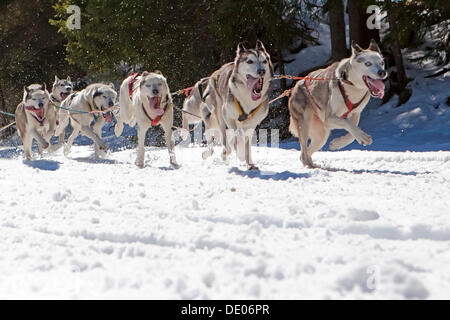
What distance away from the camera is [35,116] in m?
9.61

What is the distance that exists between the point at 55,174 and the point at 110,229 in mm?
3685

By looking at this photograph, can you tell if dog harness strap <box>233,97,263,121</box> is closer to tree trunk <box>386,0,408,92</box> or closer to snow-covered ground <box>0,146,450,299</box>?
snow-covered ground <box>0,146,450,299</box>

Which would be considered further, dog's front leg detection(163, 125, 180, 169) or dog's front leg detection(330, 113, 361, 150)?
dog's front leg detection(163, 125, 180, 169)

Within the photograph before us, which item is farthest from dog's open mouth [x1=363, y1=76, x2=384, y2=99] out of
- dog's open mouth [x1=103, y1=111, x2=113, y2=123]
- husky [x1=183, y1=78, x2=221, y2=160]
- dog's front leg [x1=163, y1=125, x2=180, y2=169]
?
dog's open mouth [x1=103, y1=111, x2=113, y2=123]

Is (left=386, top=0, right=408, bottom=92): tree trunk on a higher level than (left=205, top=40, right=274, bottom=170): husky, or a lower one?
higher

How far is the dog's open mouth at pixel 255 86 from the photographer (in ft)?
23.3

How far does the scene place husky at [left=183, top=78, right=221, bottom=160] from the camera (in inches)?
350

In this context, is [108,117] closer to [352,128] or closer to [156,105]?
[156,105]

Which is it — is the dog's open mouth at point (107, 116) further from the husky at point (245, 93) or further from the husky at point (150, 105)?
the husky at point (245, 93)

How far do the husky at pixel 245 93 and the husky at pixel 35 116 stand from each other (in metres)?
3.63

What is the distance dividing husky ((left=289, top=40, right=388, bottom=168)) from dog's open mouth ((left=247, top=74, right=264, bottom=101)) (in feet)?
1.69

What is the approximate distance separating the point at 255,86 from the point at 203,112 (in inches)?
85.0
